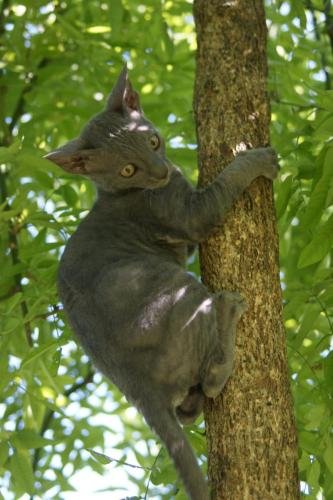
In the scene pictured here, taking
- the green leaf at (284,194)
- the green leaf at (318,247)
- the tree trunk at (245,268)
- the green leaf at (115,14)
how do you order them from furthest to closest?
1. the green leaf at (115,14)
2. the green leaf at (284,194)
3. the green leaf at (318,247)
4. the tree trunk at (245,268)

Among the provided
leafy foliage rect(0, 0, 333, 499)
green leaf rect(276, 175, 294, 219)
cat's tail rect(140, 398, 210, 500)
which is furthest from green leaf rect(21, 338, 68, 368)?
green leaf rect(276, 175, 294, 219)

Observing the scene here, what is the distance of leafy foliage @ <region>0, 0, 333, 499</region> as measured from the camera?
3.49 metres

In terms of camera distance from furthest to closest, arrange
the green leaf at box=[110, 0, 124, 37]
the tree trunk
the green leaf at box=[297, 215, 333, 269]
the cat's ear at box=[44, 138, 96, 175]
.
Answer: the green leaf at box=[110, 0, 124, 37] → the cat's ear at box=[44, 138, 96, 175] → the green leaf at box=[297, 215, 333, 269] → the tree trunk

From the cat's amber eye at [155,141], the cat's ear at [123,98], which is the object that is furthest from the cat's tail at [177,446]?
the cat's ear at [123,98]

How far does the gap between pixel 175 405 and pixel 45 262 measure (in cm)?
124

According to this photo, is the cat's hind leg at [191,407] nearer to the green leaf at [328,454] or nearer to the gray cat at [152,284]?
the gray cat at [152,284]

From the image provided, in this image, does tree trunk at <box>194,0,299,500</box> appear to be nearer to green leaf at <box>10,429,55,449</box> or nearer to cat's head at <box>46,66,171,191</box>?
cat's head at <box>46,66,171,191</box>

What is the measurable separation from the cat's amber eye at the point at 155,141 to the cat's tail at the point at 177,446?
1.34 m

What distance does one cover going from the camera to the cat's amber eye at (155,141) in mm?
3906

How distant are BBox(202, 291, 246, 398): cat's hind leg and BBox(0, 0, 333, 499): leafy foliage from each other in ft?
1.11

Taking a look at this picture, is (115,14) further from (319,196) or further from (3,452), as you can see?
(3,452)

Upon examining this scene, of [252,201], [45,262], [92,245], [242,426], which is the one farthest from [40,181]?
[242,426]

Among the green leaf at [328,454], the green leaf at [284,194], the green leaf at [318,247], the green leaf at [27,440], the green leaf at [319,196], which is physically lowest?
A: the green leaf at [328,454]

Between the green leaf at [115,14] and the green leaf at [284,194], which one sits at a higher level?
the green leaf at [115,14]
